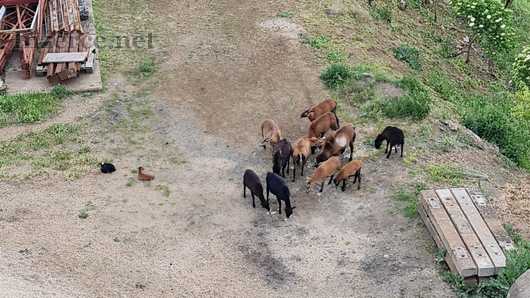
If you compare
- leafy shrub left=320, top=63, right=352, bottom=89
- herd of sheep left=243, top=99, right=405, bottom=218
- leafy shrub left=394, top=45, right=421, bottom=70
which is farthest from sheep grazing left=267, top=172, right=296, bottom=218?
leafy shrub left=394, top=45, right=421, bottom=70

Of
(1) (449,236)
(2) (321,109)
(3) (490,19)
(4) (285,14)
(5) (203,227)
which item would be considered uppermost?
(3) (490,19)

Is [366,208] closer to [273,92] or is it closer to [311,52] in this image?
[273,92]

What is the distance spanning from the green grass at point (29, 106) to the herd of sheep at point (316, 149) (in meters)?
5.50

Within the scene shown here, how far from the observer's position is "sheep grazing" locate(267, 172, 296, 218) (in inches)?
535

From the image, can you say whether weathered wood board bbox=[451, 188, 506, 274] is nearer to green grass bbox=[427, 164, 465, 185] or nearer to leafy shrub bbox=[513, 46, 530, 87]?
green grass bbox=[427, 164, 465, 185]

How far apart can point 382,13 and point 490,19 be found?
4047 millimetres

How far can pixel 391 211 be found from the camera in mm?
13914

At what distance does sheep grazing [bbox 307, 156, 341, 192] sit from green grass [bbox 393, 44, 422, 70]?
9.49 m

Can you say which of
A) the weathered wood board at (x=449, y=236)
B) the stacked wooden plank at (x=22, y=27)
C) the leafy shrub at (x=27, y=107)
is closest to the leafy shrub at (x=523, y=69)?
the weathered wood board at (x=449, y=236)

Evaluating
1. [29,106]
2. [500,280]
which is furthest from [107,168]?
[500,280]

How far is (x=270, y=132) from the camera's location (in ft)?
53.2

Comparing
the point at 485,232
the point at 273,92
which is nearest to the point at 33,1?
the point at 273,92

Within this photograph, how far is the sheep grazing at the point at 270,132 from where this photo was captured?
620 inches

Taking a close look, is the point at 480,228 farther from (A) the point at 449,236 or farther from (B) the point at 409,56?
(B) the point at 409,56
